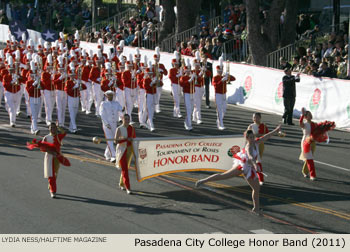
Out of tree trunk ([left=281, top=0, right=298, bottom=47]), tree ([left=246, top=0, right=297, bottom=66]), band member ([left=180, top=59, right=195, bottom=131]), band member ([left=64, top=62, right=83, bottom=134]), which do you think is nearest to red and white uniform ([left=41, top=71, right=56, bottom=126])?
band member ([left=64, top=62, right=83, bottom=134])

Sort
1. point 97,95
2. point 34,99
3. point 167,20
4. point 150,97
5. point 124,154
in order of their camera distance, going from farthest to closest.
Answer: point 167,20, point 97,95, point 150,97, point 34,99, point 124,154

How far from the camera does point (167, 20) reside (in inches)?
1506

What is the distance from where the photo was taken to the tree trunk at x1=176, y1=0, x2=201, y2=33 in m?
36.3

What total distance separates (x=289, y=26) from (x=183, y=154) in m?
16.8

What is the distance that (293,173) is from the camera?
54.2ft

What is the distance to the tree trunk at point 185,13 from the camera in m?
36.3

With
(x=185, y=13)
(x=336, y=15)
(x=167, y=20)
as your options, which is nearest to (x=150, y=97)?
(x=336, y=15)

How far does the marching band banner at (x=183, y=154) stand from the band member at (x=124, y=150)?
169 mm

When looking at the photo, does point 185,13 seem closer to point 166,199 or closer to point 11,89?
point 11,89

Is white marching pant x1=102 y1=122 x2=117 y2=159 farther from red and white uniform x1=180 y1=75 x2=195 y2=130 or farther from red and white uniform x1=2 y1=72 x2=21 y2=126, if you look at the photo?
red and white uniform x1=2 y1=72 x2=21 y2=126

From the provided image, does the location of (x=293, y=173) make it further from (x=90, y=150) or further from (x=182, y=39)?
(x=182, y=39)

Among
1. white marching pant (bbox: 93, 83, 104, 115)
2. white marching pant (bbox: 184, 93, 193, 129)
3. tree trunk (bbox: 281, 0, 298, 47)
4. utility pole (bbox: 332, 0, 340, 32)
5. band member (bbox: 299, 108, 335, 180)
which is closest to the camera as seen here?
band member (bbox: 299, 108, 335, 180)

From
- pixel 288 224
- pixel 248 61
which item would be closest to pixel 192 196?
pixel 288 224

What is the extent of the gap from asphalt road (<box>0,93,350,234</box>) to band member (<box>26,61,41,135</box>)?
5.80 feet
